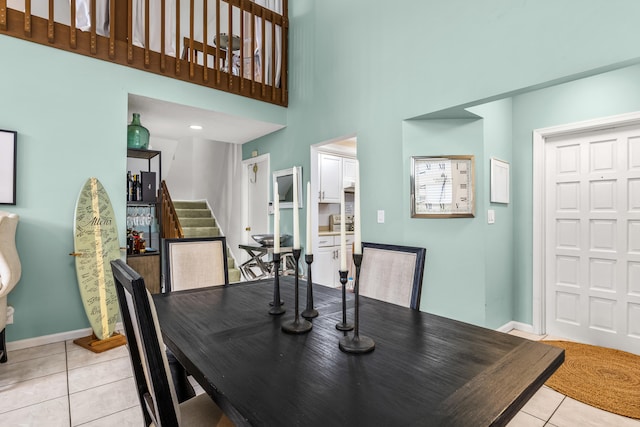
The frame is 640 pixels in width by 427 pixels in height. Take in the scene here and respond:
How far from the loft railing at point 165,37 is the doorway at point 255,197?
1.11m

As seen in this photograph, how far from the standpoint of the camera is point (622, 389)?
86.0 inches

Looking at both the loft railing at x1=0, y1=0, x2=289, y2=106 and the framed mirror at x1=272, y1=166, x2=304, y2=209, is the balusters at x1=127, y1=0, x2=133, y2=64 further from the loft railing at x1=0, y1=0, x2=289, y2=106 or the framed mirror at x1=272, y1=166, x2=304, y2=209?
the framed mirror at x1=272, y1=166, x2=304, y2=209

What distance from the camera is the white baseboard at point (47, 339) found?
106 inches

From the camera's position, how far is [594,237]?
2.93 meters

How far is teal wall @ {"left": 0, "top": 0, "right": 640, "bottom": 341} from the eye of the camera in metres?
2.49

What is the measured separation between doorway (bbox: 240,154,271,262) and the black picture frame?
278cm

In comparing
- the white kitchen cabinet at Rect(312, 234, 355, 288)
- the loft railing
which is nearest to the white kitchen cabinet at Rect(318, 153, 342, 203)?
the white kitchen cabinet at Rect(312, 234, 355, 288)

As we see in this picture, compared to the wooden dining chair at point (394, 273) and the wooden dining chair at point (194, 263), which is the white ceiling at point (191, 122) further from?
the wooden dining chair at point (394, 273)

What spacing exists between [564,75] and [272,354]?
2.36 m

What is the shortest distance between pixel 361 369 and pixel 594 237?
3.05 metres

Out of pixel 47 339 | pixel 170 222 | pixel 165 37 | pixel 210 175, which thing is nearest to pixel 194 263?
pixel 47 339

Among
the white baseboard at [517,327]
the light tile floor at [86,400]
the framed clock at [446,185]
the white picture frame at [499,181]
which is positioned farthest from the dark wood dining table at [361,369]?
the white baseboard at [517,327]

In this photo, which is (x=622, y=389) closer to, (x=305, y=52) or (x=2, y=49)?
(x=305, y=52)

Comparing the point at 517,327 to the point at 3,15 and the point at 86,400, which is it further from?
the point at 3,15
